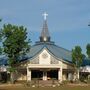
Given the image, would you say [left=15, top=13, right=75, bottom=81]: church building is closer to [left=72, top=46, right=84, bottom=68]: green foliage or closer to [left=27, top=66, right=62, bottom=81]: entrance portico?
[left=27, top=66, right=62, bottom=81]: entrance portico

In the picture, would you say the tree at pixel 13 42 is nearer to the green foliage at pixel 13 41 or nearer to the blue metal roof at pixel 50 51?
the green foliage at pixel 13 41

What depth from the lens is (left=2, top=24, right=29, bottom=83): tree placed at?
62.5 meters

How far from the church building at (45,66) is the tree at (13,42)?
5.67 meters

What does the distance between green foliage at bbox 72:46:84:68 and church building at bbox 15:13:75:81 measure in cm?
220

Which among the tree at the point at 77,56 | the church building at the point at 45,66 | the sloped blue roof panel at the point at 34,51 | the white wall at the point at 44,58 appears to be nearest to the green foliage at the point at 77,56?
the tree at the point at 77,56

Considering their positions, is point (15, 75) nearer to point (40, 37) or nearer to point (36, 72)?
point (36, 72)

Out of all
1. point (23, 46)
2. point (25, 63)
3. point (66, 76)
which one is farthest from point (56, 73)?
point (23, 46)

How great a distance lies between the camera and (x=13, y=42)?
62.2 meters

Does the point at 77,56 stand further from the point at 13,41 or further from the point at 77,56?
the point at 13,41

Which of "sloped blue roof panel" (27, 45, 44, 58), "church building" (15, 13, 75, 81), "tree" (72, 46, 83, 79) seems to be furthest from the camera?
"sloped blue roof panel" (27, 45, 44, 58)

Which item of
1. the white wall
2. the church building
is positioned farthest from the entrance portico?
the white wall

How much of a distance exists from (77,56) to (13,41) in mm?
11496

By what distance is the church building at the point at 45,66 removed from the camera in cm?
6875

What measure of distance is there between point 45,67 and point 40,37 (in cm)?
1197
